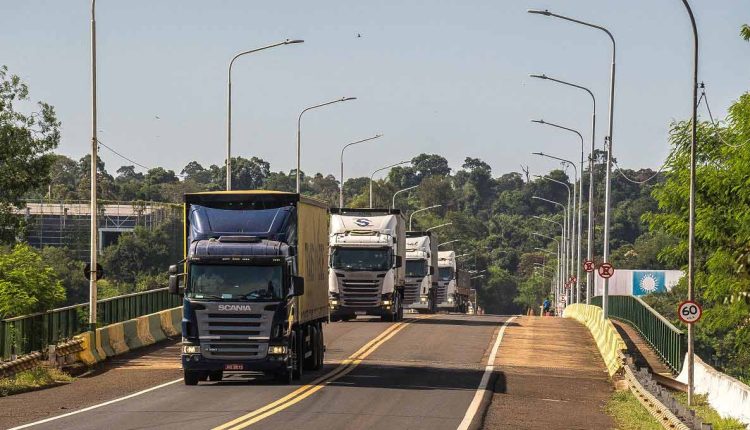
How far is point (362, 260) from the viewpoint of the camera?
5144 cm

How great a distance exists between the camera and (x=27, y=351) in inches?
1265

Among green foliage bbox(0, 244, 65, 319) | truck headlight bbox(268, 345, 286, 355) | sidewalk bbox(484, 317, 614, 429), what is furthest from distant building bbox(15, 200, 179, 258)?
truck headlight bbox(268, 345, 286, 355)

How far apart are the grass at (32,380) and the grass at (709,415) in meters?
13.2

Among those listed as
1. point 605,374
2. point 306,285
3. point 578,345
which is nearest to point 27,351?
point 306,285

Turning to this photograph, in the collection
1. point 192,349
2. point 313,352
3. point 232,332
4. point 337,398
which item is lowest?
point 337,398

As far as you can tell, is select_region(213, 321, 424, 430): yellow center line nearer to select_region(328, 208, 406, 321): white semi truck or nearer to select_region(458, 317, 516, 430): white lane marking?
select_region(458, 317, 516, 430): white lane marking

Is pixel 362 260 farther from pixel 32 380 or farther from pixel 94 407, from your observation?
pixel 94 407

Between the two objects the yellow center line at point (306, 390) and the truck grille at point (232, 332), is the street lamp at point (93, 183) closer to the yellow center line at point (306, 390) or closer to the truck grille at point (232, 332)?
the yellow center line at point (306, 390)

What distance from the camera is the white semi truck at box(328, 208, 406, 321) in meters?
51.4

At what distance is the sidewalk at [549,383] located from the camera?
24.1 m

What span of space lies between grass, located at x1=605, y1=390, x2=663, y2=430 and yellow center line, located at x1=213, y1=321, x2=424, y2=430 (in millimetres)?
5672

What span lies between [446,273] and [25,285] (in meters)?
43.7

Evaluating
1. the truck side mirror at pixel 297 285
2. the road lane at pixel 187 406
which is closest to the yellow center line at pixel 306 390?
the road lane at pixel 187 406

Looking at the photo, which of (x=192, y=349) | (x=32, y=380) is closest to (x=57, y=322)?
(x=32, y=380)
